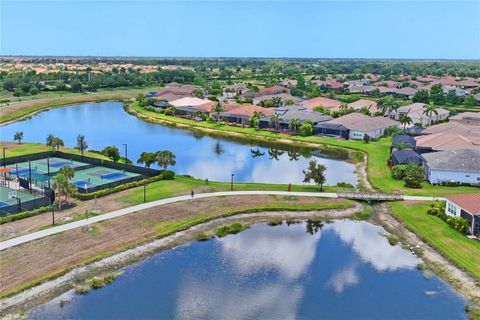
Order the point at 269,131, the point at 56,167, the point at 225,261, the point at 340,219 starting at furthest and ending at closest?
the point at 269,131
the point at 56,167
the point at 340,219
the point at 225,261

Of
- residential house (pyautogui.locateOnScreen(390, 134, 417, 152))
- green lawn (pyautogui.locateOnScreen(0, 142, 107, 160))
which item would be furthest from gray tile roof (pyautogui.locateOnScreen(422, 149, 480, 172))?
green lawn (pyautogui.locateOnScreen(0, 142, 107, 160))

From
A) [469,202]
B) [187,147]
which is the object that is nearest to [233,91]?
[187,147]

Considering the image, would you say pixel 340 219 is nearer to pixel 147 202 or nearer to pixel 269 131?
pixel 147 202

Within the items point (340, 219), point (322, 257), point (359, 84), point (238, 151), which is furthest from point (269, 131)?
point (359, 84)

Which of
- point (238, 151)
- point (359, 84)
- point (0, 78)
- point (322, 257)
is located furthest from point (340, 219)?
point (0, 78)

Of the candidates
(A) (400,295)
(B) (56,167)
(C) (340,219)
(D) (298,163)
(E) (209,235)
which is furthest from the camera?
(D) (298,163)

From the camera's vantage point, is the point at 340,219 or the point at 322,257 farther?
the point at 340,219

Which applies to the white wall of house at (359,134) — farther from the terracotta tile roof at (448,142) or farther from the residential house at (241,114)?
the residential house at (241,114)
